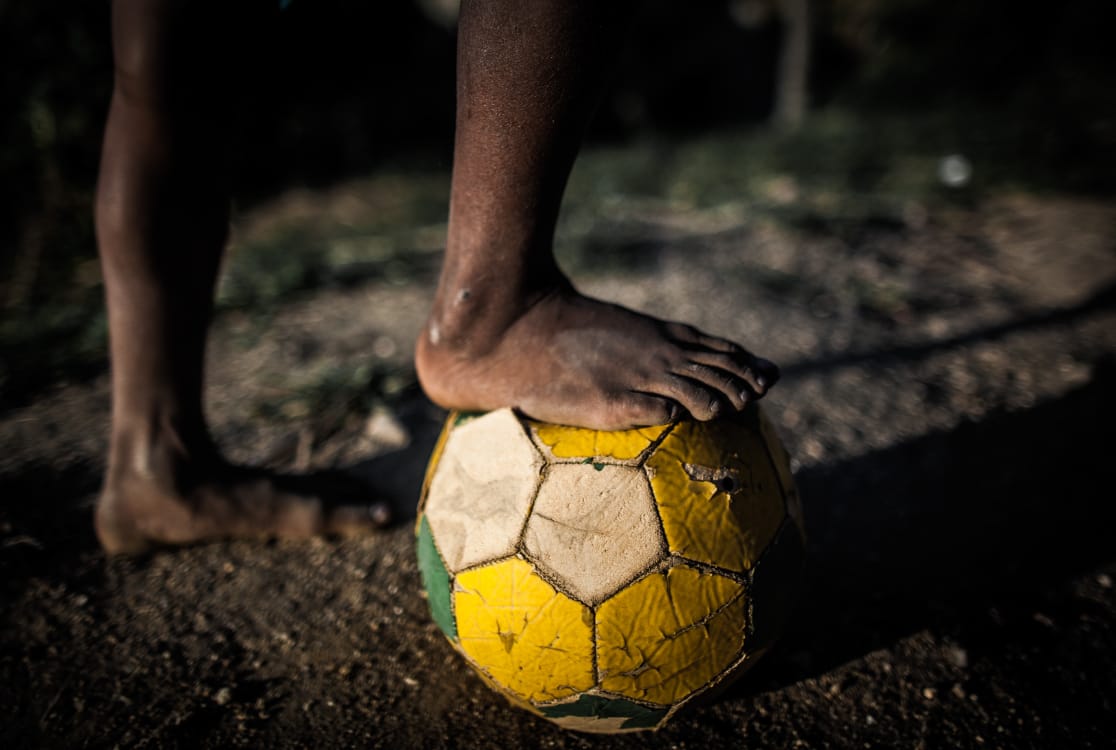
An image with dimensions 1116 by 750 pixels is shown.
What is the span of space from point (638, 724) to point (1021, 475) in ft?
4.93

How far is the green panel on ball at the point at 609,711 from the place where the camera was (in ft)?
3.65

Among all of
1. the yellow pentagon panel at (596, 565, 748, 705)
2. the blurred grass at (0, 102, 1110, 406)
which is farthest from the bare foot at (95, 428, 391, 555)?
the blurred grass at (0, 102, 1110, 406)

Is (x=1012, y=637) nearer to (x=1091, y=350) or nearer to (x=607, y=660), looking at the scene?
(x=607, y=660)

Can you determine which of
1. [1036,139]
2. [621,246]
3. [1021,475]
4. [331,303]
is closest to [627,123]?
[1036,139]

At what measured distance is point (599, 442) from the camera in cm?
117

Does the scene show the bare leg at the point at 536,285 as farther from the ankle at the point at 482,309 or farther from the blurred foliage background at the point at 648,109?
the blurred foliage background at the point at 648,109

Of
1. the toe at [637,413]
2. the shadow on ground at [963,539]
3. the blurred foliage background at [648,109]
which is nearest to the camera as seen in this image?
the toe at [637,413]

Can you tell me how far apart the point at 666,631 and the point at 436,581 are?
452mm

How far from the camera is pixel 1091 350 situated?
2549 millimetres

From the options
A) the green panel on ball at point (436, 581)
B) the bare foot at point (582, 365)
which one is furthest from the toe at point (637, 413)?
the green panel on ball at point (436, 581)

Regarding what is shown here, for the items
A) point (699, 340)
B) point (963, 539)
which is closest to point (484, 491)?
point (699, 340)

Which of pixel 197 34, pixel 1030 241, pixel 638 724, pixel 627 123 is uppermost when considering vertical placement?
pixel 197 34

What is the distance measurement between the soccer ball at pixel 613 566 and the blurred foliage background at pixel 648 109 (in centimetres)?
83

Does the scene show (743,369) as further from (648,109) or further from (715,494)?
(648,109)
